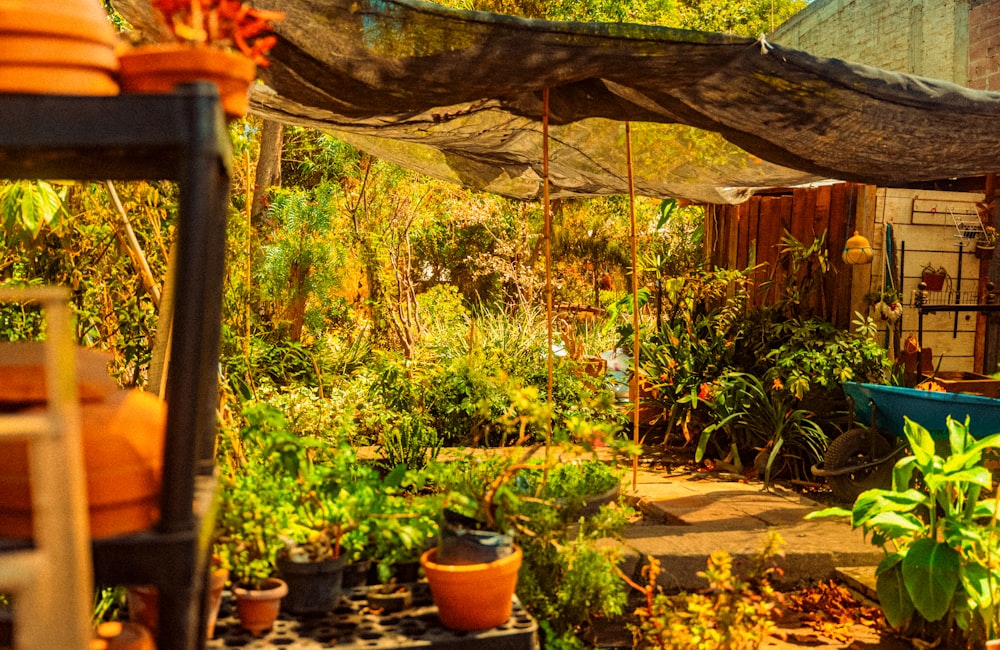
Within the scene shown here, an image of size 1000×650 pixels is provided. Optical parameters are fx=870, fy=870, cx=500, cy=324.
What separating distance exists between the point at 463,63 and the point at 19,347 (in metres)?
2.37

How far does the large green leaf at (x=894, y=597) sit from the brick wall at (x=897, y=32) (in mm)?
7543

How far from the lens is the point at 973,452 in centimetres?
315

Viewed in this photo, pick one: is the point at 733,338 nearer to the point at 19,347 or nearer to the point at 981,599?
the point at 981,599

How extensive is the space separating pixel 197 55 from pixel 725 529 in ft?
12.8

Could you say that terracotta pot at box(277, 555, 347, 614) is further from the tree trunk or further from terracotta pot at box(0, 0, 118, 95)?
the tree trunk

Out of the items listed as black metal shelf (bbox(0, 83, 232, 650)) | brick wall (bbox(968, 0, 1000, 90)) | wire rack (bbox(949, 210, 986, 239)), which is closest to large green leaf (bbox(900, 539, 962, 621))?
black metal shelf (bbox(0, 83, 232, 650))

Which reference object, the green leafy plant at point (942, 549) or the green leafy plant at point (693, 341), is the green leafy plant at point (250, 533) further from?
the green leafy plant at point (693, 341)

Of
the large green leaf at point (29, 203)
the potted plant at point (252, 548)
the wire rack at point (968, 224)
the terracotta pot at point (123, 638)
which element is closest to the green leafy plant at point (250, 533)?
the potted plant at point (252, 548)

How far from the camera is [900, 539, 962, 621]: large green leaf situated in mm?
2967

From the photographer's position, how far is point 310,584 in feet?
7.54

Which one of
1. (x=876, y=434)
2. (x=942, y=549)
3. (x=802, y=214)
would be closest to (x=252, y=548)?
(x=942, y=549)

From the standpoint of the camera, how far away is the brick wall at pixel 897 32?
988cm

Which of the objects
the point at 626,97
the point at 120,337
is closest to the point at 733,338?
the point at 626,97

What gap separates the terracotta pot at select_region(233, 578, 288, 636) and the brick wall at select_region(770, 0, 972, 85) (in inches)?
367
